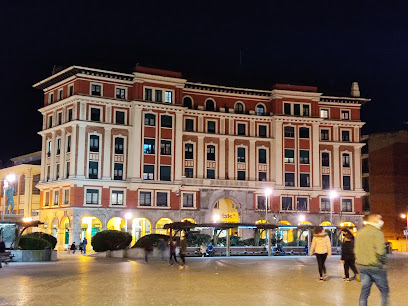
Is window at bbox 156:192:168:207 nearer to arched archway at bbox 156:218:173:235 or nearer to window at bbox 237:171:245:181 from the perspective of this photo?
arched archway at bbox 156:218:173:235

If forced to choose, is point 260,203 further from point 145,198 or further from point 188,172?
point 145,198

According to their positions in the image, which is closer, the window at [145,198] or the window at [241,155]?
the window at [145,198]

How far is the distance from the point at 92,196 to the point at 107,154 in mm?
4895

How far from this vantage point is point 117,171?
65.0 metres

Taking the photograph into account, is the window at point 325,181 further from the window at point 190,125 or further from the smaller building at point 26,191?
the smaller building at point 26,191

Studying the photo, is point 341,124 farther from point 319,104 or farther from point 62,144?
point 62,144

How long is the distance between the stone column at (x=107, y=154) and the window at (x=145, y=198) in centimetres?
423

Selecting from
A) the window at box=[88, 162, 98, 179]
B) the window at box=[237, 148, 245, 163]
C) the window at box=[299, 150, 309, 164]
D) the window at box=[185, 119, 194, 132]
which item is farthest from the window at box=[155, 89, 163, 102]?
the window at box=[299, 150, 309, 164]

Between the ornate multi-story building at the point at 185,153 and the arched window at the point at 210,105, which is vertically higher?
the arched window at the point at 210,105

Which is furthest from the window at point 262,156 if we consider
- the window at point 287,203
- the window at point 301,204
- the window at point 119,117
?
the window at point 119,117

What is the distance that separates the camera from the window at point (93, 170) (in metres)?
63.4

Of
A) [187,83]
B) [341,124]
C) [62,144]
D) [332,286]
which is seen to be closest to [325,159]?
[341,124]

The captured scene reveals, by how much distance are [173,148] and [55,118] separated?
1399 cm

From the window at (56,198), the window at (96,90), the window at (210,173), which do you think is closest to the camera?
the window at (96,90)
